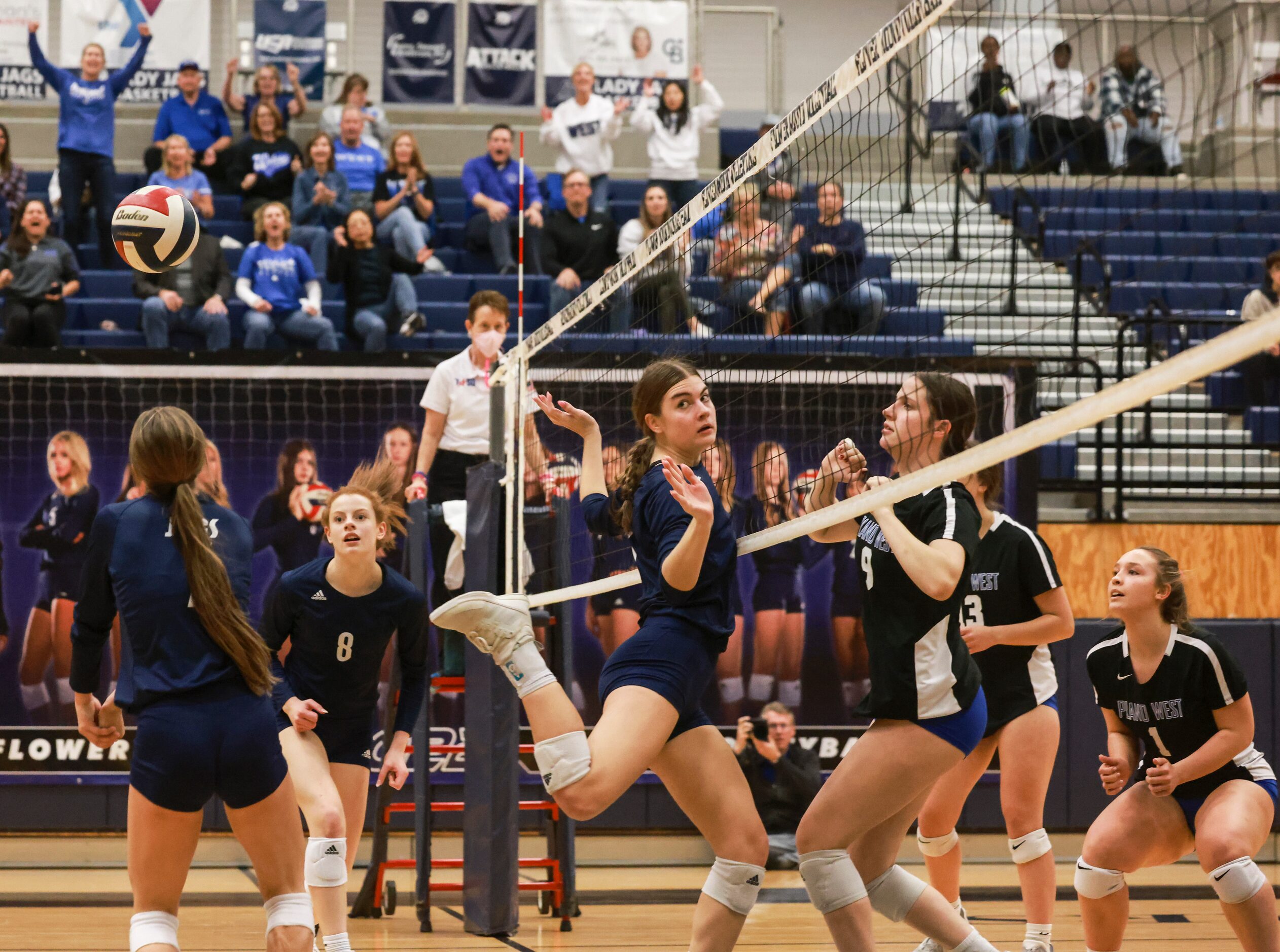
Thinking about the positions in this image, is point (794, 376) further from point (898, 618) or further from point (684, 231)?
point (898, 618)

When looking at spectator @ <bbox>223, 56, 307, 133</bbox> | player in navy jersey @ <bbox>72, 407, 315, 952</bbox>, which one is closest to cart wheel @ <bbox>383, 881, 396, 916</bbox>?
player in navy jersey @ <bbox>72, 407, 315, 952</bbox>

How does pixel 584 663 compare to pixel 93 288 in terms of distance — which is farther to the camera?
pixel 93 288

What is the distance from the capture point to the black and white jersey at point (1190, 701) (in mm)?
5238

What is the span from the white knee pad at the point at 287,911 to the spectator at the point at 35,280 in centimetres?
770

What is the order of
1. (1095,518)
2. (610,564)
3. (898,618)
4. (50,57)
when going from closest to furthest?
(898,618) → (610,564) → (1095,518) → (50,57)

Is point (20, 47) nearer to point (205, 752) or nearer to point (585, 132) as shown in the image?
point (585, 132)

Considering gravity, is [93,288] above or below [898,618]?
above

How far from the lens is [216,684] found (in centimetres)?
421

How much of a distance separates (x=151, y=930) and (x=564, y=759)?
1260 millimetres

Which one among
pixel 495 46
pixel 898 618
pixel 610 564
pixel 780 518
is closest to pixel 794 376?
pixel 780 518

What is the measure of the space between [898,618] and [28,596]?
23.6ft

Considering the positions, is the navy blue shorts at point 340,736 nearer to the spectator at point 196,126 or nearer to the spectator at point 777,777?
the spectator at point 777,777

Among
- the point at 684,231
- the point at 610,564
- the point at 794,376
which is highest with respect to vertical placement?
the point at 684,231

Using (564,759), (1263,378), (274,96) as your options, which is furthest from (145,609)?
(274,96)
